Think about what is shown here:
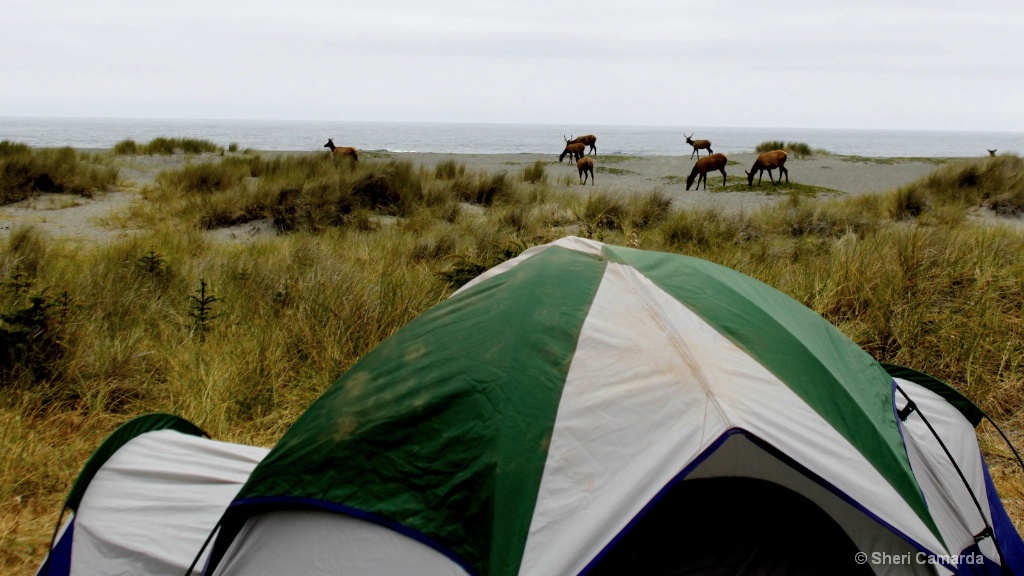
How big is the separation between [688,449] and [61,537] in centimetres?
234

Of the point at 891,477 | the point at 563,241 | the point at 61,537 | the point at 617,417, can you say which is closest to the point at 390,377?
the point at 617,417

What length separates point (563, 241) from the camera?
2920mm

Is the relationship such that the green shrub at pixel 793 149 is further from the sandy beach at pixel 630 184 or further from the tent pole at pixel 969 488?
the tent pole at pixel 969 488

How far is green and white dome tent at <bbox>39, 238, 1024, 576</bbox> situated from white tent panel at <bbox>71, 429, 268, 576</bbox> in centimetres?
3

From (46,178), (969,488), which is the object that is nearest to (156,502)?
(969,488)

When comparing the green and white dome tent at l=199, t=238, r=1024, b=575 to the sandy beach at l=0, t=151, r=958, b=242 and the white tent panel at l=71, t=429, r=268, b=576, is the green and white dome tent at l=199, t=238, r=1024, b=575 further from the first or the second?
the sandy beach at l=0, t=151, r=958, b=242

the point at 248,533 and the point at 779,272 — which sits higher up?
the point at 779,272

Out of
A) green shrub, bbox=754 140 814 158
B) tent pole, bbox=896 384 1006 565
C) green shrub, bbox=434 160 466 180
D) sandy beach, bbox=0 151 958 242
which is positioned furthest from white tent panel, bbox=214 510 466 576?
green shrub, bbox=754 140 814 158

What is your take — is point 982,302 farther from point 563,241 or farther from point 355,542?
point 355,542

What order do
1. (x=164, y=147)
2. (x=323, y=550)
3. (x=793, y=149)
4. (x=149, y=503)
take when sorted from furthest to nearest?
(x=793, y=149)
(x=164, y=147)
(x=149, y=503)
(x=323, y=550)

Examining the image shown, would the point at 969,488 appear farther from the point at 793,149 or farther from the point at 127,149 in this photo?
the point at 793,149

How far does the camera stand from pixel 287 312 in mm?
4918

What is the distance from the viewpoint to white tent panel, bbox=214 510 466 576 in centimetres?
195

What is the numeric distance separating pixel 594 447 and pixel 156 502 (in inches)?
69.2
